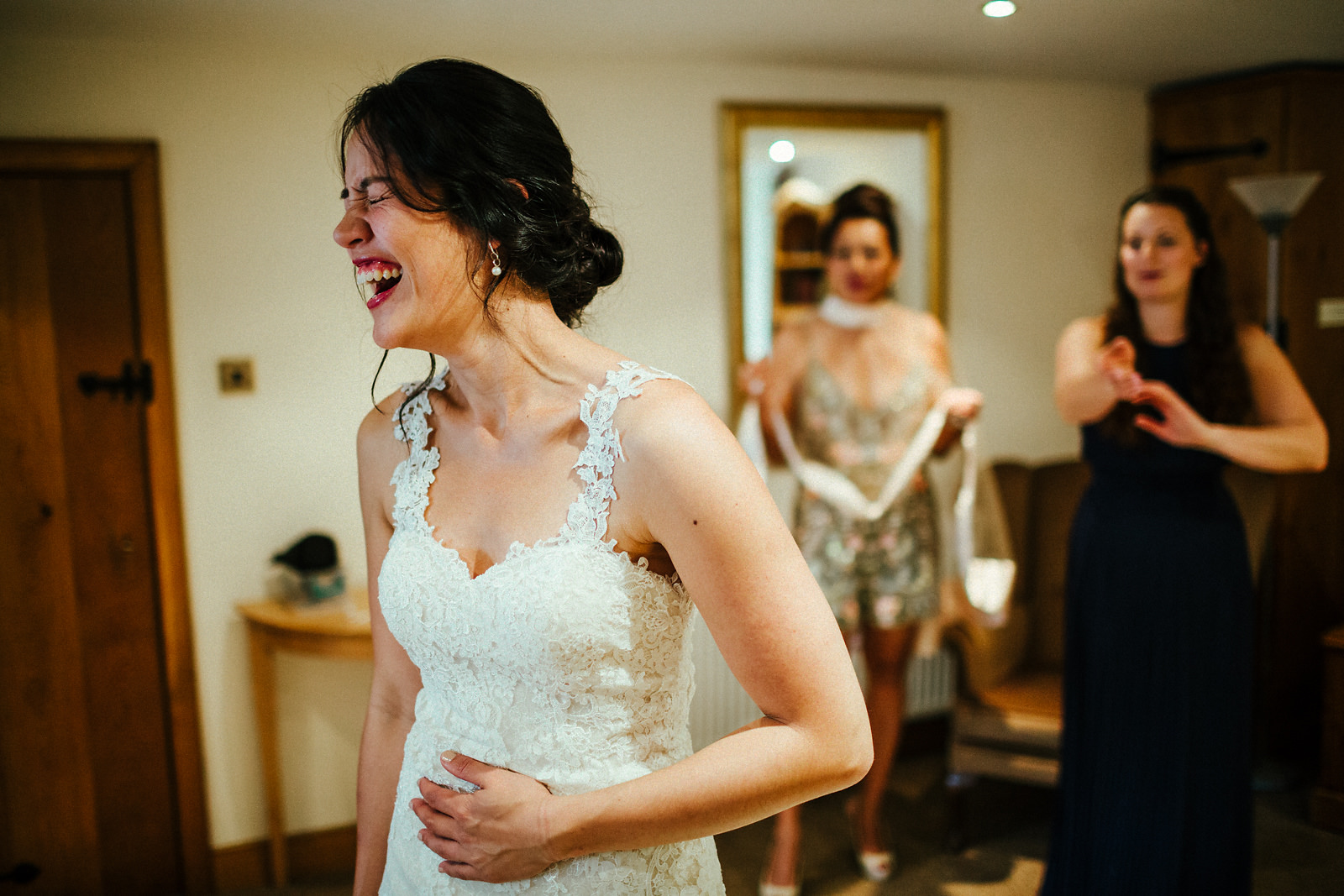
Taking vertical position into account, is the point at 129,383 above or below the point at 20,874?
above

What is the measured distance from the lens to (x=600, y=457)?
935 mm

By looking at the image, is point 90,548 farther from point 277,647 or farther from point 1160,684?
point 1160,684

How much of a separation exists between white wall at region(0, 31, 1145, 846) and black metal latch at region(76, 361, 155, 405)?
0.30ft

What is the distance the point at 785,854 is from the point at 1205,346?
1709 millimetres

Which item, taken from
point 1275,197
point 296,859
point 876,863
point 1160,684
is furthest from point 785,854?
point 1275,197

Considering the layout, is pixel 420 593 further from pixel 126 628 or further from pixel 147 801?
pixel 147 801

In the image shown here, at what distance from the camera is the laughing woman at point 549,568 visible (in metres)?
0.85

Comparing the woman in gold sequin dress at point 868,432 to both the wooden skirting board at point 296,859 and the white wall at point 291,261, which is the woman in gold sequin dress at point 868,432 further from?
the wooden skirting board at point 296,859

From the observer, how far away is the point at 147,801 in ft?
9.05

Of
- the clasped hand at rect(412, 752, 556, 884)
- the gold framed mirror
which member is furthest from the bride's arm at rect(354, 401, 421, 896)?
A: the gold framed mirror

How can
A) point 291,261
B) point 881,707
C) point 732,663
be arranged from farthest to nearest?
1. point 881,707
2. point 291,261
3. point 732,663

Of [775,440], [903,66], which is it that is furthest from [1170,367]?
[903,66]

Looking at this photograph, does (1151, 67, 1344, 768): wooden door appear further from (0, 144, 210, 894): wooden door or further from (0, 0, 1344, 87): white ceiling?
(0, 144, 210, 894): wooden door

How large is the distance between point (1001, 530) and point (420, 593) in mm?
2092
